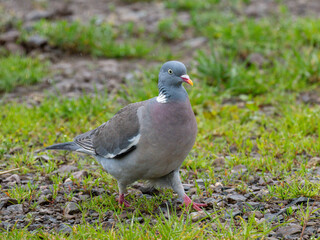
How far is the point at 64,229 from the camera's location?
377 cm

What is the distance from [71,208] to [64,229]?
0.98ft

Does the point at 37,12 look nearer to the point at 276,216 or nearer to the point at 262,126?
the point at 262,126

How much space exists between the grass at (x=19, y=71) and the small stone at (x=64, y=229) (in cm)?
335

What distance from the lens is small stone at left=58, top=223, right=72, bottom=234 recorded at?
12.1ft

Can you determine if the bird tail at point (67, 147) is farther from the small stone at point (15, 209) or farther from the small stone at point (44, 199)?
the small stone at point (15, 209)

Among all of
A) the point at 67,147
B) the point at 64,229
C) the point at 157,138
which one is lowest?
the point at 64,229

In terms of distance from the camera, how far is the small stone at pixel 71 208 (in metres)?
4.04

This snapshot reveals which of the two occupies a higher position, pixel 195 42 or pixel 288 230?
pixel 195 42

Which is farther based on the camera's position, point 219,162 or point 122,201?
point 219,162

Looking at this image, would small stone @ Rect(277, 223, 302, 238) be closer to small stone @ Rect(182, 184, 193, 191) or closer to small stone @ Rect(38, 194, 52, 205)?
small stone @ Rect(182, 184, 193, 191)

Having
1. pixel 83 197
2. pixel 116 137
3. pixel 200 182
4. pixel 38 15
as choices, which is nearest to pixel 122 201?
pixel 83 197

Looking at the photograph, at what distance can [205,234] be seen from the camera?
3457mm

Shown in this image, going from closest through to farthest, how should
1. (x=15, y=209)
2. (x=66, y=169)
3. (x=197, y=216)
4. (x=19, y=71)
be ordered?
(x=197, y=216)
(x=15, y=209)
(x=66, y=169)
(x=19, y=71)

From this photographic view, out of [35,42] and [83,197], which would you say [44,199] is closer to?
[83,197]
